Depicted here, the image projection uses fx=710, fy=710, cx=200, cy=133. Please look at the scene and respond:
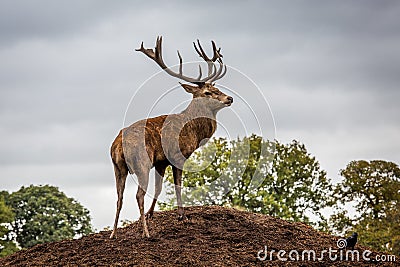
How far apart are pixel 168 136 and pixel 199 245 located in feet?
7.44

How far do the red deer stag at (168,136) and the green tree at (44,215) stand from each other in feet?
87.1

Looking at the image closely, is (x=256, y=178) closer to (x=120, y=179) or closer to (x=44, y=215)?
(x=44, y=215)

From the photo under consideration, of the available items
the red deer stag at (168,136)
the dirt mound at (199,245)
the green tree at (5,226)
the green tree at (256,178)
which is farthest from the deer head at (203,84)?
the green tree at (5,226)

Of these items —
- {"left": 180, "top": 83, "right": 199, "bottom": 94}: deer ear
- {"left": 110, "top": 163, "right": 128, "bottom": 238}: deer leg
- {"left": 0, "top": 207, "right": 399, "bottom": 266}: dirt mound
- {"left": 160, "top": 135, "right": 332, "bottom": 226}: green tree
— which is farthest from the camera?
{"left": 160, "top": 135, "right": 332, "bottom": 226}: green tree

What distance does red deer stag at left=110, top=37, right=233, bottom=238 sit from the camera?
1354 cm

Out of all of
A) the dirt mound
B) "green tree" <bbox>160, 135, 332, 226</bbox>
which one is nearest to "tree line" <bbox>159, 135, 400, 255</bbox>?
"green tree" <bbox>160, 135, 332, 226</bbox>

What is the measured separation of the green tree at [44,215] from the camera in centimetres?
4016

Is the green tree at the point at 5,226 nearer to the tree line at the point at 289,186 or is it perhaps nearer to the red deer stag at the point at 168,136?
the tree line at the point at 289,186

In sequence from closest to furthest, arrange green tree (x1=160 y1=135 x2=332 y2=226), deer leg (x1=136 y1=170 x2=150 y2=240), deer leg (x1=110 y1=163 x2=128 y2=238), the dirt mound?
the dirt mound
deer leg (x1=136 y1=170 x2=150 y2=240)
deer leg (x1=110 y1=163 x2=128 y2=238)
green tree (x1=160 y1=135 x2=332 y2=226)

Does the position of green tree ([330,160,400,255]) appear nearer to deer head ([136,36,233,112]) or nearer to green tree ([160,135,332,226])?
green tree ([160,135,332,226])

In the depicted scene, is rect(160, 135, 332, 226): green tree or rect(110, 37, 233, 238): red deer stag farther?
rect(160, 135, 332, 226): green tree

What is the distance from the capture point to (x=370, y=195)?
1508 inches

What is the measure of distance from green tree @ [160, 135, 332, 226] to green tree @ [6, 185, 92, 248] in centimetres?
890

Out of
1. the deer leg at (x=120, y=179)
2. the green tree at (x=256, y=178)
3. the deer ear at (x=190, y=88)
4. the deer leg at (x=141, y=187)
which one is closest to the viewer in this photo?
the deer leg at (x=141, y=187)
